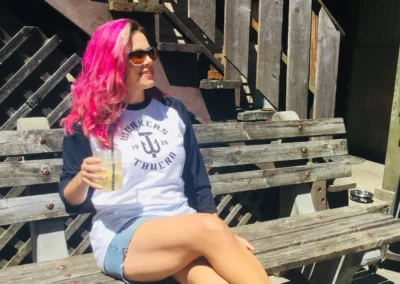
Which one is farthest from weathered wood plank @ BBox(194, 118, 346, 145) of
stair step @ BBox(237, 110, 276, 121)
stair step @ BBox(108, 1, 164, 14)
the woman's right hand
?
the woman's right hand

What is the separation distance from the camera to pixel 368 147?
7035mm

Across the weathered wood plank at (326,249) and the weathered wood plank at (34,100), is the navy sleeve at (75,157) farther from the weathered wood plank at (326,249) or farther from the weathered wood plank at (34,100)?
the weathered wood plank at (34,100)

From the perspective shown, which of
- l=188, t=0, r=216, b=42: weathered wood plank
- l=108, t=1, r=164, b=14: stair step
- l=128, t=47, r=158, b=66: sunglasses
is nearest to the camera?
l=128, t=47, r=158, b=66: sunglasses

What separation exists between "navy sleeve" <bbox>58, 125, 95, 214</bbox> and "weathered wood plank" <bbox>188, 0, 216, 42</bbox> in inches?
57.2

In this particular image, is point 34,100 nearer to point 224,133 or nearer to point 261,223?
point 224,133

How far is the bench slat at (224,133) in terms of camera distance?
2473 mm

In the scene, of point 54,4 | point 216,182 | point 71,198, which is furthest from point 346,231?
point 54,4

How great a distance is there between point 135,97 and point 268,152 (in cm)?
128

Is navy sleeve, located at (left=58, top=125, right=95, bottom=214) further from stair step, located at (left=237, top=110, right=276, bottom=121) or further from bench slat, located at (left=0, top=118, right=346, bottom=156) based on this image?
stair step, located at (left=237, top=110, right=276, bottom=121)

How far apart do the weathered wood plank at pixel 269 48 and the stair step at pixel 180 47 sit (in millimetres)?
598

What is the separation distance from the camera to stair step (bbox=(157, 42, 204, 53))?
315cm

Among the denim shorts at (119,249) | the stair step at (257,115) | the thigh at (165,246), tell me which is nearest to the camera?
the thigh at (165,246)

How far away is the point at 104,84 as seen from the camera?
2.20m

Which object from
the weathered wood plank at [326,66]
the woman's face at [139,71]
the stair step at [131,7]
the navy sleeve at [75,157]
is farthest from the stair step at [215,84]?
the navy sleeve at [75,157]
